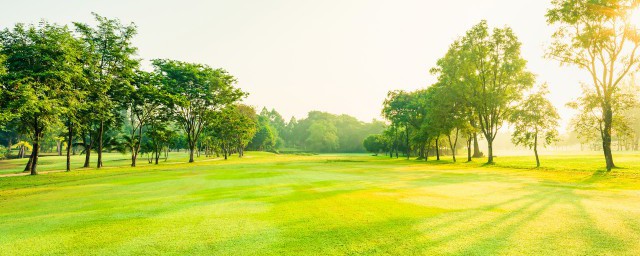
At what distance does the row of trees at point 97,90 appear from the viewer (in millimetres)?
29594

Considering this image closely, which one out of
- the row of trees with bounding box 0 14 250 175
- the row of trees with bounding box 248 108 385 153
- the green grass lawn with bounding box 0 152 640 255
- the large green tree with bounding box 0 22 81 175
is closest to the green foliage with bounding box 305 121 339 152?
the row of trees with bounding box 248 108 385 153

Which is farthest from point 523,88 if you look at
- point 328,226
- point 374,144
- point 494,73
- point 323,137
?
point 323,137

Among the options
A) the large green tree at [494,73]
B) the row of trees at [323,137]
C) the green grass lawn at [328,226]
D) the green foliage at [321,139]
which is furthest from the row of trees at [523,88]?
the green foliage at [321,139]

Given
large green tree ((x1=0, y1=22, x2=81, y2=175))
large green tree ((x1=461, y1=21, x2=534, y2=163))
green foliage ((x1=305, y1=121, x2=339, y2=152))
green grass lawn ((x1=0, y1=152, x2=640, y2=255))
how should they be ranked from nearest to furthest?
1. green grass lawn ((x1=0, y1=152, x2=640, y2=255))
2. large green tree ((x1=0, y1=22, x2=81, y2=175))
3. large green tree ((x1=461, y1=21, x2=534, y2=163))
4. green foliage ((x1=305, y1=121, x2=339, y2=152))

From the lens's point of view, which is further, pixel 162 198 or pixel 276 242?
pixel 162 198

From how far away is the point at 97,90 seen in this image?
3994cm

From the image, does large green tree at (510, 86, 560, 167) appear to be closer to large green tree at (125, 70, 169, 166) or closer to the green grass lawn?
the green grass lawn

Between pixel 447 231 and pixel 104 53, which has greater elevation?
pixel 104 53

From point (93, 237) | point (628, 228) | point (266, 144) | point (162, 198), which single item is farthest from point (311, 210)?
point (266, 144)

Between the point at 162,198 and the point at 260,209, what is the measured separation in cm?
613

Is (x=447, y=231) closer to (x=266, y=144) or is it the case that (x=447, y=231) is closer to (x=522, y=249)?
(x=522, y=249)

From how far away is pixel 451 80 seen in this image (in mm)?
54781

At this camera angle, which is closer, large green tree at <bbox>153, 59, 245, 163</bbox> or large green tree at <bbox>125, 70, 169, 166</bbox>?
large green tree at <bbox>125, 70, 169, 166</bbox>

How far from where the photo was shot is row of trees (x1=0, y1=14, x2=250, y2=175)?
2959cm
